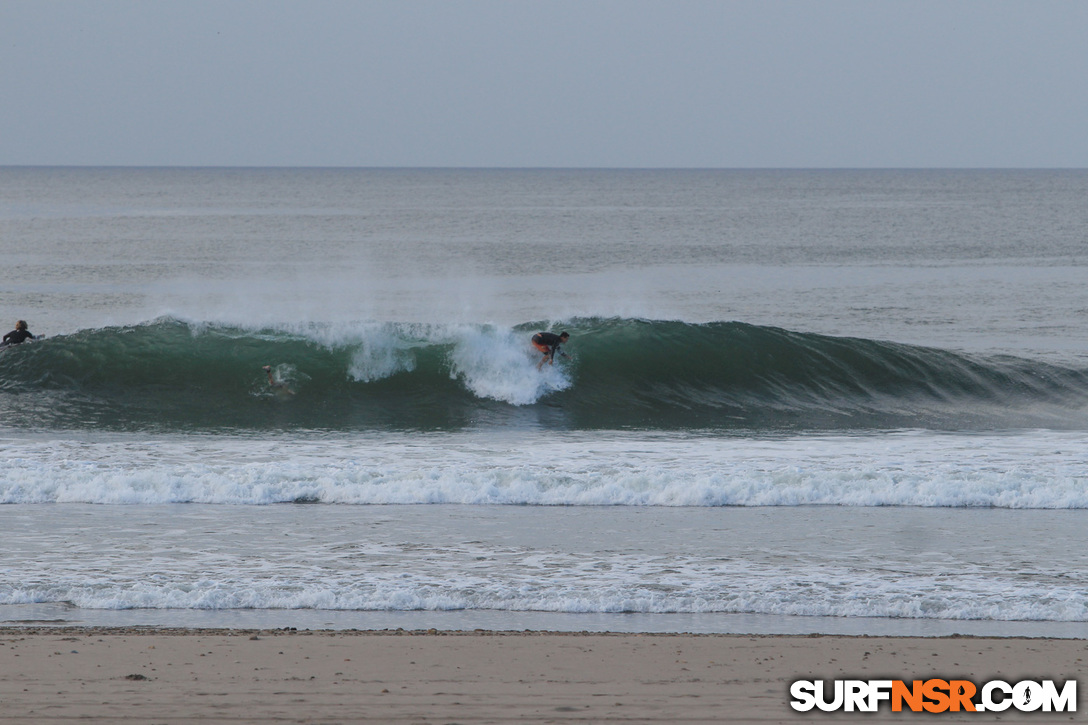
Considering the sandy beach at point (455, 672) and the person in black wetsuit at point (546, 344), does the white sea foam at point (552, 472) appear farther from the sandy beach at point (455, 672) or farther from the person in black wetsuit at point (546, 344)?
the sandy beach at point (455, 672)

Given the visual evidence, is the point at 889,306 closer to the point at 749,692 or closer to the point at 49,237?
the point at 749,692

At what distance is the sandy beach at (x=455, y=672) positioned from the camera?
5.38 meters

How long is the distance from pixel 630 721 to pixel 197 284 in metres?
31.9

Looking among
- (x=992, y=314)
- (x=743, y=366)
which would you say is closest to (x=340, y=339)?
(x=743, y=366)

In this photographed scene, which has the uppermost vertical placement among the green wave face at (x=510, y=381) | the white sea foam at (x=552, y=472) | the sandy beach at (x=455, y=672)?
the green wave face at (x=510, y=381)

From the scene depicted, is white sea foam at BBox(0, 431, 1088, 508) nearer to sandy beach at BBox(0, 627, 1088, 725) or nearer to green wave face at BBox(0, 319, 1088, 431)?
green wave face at BBox(0, 319, 1088, 431)

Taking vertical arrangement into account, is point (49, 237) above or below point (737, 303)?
above

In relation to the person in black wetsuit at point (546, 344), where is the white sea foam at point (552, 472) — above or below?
below

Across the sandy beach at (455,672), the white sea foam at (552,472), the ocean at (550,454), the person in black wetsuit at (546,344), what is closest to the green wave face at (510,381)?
the ocean at (550,454)

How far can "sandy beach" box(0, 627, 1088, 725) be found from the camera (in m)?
5.38

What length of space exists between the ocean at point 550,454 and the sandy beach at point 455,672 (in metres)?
0.55

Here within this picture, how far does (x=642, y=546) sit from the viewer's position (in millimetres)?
9086

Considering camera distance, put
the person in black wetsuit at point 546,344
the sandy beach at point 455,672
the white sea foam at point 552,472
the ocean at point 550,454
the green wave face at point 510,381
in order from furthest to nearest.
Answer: the person in black wetsuit at point 546,344 < the green wave face at point 510,381 < the white sea foam at point 552,472 < the ocean at point 550,454 < the sandy beach at point 455,672

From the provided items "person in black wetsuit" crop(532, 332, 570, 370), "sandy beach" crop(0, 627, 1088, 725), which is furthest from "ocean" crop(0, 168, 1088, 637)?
"sandy beach" crop(0, 627, 1088, 725)
